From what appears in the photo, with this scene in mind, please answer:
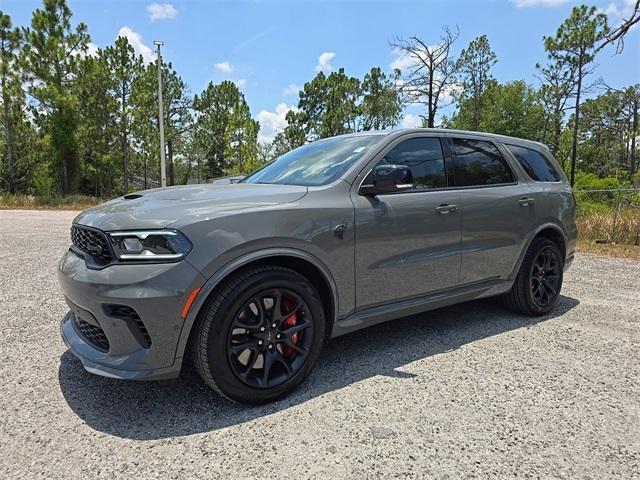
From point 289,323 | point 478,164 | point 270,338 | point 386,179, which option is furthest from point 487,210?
point 270,338

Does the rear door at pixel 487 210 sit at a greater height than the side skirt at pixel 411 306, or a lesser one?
greater

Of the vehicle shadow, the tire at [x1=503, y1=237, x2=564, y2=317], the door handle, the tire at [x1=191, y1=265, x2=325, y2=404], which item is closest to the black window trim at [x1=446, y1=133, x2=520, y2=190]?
the door handle

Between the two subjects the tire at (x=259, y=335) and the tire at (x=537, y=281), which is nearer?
the tire at (x=259, y=335)

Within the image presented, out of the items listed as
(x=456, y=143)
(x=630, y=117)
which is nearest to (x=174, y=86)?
Result: (x=456, y=143)

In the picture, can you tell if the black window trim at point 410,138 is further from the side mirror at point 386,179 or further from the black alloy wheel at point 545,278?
the black alloy wheel at point 545,278

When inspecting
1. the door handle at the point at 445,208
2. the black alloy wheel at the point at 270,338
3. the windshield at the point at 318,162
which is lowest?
the black alloy wheel at the point at 270,338

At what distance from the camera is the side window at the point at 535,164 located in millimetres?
4301

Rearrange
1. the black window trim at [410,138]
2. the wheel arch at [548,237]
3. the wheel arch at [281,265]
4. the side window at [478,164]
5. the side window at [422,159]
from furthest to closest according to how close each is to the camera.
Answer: the wheel arch at [548,237] < the side window at [478,164] < the side window at [422,159] < the black window trim at [410,138] < the wheel arch at [281,265]

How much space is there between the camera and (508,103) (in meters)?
39.2

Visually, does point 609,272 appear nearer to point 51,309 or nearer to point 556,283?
point 556,283

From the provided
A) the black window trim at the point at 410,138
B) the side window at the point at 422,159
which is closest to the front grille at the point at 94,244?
the black window trim at the point at 410,138

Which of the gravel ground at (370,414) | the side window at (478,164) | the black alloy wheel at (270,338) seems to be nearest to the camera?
the gravel ground at (370,414)

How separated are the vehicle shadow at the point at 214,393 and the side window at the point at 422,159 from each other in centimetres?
137

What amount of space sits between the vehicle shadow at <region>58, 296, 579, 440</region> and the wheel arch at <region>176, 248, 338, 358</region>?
1.33 feet
